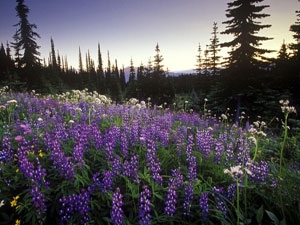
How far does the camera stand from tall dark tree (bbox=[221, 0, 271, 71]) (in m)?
14.3

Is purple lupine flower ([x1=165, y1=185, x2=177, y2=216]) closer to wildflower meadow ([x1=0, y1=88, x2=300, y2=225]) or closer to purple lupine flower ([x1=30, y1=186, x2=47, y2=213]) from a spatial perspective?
wildflower meadow ([x1=0, y1=88, x2=300, y2=225])

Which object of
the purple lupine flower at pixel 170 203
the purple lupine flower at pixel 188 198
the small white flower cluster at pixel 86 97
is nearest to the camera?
the purple lupine flower at pixel 170 203

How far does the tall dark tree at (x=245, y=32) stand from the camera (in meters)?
14.3

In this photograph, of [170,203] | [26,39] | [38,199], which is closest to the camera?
[38,199]

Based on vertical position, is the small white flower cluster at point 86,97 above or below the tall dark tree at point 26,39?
below

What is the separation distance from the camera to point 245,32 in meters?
14.5

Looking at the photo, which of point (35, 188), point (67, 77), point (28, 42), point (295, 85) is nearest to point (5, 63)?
point (28, 42)

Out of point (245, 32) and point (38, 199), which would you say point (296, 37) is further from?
point (38, 199)

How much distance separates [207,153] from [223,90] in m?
13.7

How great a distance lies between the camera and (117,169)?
104 inches

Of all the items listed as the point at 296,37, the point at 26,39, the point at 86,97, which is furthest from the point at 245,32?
the point at 26,39

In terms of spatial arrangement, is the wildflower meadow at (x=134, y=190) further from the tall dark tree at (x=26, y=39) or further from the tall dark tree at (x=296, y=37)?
the tall dark tree at (x=26, y=39)

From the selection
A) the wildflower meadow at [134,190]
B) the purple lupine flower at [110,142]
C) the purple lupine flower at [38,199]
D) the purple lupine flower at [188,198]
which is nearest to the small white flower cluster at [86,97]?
the purple lupine flower at [110,142]

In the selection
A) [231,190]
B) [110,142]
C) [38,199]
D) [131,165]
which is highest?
[110,142]
